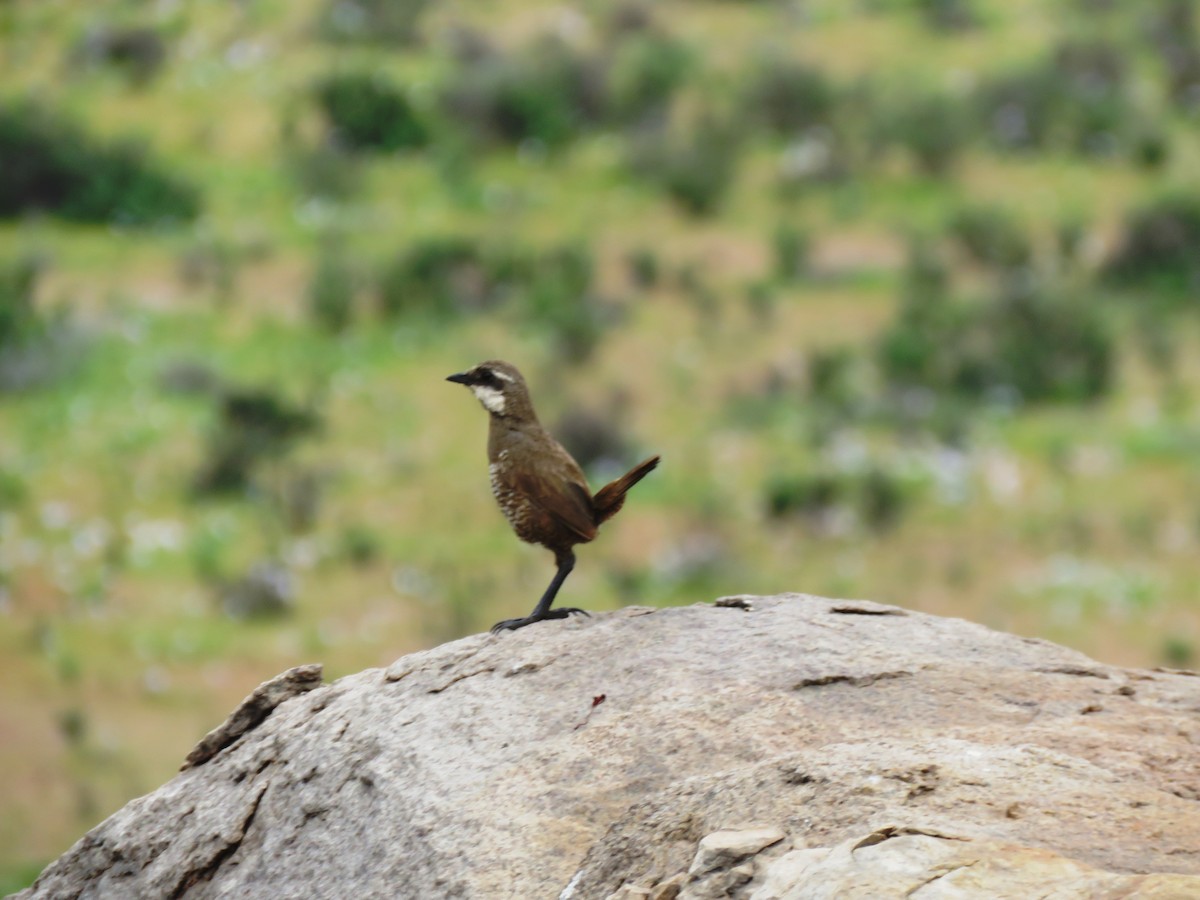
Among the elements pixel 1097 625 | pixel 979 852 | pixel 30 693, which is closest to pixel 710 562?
pixel 1097 625

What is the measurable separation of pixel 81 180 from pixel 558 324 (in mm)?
7323

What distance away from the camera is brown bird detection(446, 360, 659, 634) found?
19.8 ft

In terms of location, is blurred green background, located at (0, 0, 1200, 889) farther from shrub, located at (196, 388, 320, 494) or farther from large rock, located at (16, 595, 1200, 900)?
large rock, located at (16, 595, 1200, 900)

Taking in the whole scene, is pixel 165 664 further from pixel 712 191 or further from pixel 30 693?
pixel 712 191

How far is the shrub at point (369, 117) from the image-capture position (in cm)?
2441

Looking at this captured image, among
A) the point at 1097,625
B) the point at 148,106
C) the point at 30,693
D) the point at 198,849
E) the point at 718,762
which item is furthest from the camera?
the point at 148,106

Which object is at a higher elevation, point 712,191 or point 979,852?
point 712,191

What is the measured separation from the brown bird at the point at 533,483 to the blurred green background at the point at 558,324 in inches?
260

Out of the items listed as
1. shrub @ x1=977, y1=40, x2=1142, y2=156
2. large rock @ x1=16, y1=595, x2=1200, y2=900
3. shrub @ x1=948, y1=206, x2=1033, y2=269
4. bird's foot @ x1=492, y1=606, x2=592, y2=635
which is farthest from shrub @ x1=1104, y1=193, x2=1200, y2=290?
bird's foot @ x1=492, y1=606, x2=592, y2=635

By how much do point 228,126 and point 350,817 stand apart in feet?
68.5

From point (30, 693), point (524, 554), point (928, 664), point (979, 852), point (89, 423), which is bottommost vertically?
point (979, 852)

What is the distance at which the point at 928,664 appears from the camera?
552 centimetres

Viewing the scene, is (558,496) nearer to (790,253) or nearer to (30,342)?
(30,342)

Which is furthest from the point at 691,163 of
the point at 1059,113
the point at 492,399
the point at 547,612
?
the point at 547,612
